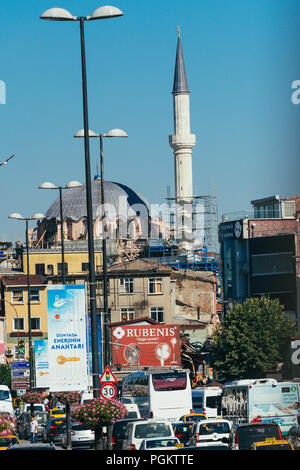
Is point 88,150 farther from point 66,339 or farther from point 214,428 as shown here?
point 214,428

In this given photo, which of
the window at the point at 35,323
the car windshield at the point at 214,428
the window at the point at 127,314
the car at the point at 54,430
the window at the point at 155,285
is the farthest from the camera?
the window at the point at 35,323

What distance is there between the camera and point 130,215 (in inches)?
5344

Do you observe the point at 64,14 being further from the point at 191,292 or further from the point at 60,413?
the point at 191,292

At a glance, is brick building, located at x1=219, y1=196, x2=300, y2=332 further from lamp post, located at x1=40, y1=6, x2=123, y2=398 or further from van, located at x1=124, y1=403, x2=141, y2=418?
lamp post, located at x1=40, y1=6, x2=123, y2=398

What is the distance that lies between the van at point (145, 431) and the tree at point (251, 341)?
120 feet

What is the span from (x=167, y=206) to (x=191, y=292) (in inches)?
1273

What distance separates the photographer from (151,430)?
93.9 ft

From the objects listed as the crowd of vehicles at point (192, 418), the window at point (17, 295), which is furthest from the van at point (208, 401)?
the window at point (17, 295)

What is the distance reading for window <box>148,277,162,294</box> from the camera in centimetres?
8888

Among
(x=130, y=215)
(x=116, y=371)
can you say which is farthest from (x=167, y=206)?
(x=116, y=371)

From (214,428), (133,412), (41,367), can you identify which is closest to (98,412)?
(214,428)

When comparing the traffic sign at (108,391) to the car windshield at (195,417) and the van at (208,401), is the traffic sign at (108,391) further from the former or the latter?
the van at (208,401)

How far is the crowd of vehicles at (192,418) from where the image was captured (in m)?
26.1

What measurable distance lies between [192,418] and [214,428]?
763 cm
